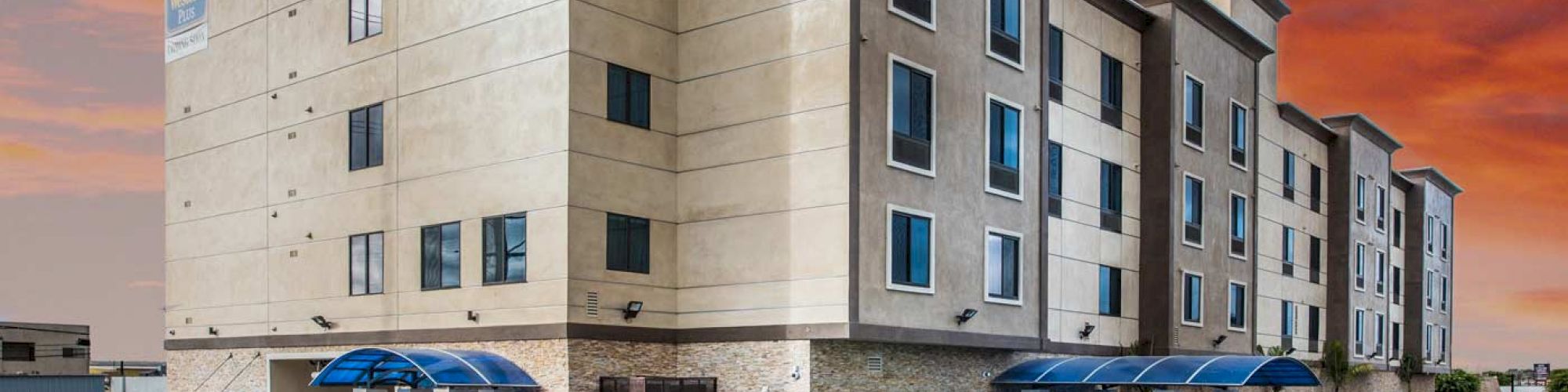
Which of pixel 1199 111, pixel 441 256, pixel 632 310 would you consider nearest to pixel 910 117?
pixel 632 310

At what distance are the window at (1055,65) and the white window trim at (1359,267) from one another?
23.7m

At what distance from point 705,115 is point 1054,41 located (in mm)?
9747

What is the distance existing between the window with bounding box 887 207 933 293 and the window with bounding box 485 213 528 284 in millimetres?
6785

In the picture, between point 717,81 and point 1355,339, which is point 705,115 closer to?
point 717,81

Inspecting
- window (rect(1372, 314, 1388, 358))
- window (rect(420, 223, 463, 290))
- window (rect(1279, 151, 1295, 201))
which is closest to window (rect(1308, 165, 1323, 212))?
window (rect(1279, 151, 1295, 201))

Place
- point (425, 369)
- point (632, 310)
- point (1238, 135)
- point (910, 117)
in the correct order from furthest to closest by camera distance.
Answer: point (1238, 135)
point (910, 117)
point (632, 310)
point (425, 369)

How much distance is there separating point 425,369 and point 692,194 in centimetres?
648

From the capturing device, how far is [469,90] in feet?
94.8

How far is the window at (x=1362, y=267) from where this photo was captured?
54.2 meters

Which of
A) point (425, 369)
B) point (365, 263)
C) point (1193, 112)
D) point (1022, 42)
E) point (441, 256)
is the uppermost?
point (1022, 42)

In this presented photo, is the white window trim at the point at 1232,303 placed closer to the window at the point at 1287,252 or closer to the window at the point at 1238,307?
the window at the point at 1238,307

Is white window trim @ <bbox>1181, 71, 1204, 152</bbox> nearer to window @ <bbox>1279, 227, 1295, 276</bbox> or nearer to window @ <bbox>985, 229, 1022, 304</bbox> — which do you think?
window @ <bbox>985, 229, 1022, 304</bbox>

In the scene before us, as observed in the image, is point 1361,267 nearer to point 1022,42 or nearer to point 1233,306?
Result: point 1233,306

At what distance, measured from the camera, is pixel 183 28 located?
38562mm
